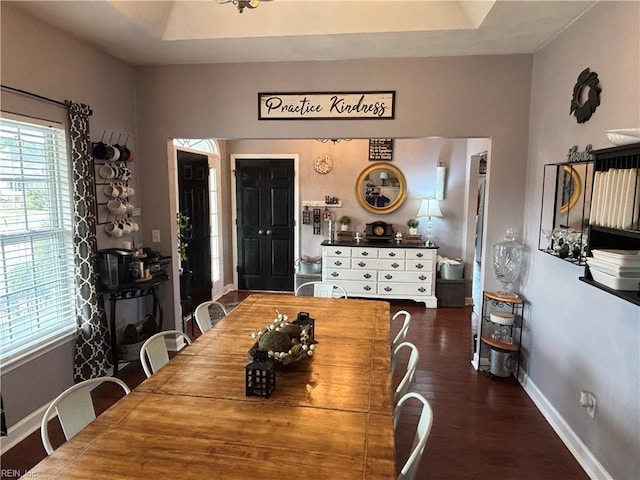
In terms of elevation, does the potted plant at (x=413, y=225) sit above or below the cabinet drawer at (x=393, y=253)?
above

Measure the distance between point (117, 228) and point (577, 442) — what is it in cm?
372

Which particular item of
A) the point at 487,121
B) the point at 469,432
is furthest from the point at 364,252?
the point at 469,432

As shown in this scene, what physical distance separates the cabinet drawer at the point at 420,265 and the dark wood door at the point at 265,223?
1.83 m

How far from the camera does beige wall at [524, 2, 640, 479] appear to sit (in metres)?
2.02

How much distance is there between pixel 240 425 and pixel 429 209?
190 inches

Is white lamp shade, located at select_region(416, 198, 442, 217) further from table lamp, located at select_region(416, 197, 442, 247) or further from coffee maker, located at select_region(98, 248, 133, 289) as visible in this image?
coffee maker, located at select_region(98, 248, 133, 289)

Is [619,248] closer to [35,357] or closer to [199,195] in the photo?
[35,357]

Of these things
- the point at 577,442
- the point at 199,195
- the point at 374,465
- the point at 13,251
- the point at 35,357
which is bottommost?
the point at 577,442

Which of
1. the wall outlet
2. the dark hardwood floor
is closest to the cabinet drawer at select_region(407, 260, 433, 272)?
the dark hardwood floor

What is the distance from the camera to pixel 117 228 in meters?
3.48

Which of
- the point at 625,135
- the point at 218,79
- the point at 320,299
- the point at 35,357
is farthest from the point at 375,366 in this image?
the point at 218,79

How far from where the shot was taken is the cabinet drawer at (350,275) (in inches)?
225

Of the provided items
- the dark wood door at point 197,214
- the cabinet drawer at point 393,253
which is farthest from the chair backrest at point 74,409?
the cabinet drawer at point 393,253

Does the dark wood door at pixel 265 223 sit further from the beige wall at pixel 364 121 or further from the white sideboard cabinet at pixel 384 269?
the beige wall at pixel 364 121
